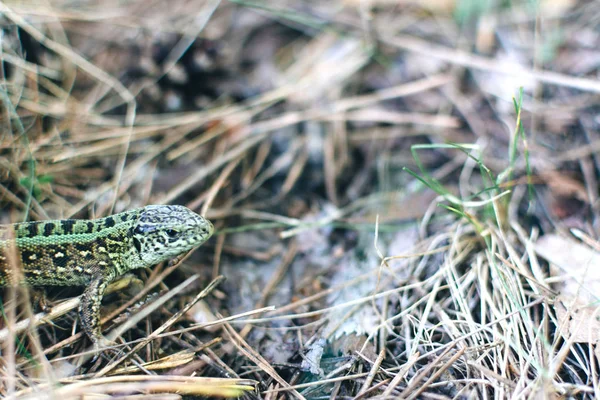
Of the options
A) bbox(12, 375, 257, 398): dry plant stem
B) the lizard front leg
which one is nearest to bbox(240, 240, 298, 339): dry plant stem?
bbox(12, 375, 257, 398): dry plant stem

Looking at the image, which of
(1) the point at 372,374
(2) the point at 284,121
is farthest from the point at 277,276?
(2) the point at 284,121

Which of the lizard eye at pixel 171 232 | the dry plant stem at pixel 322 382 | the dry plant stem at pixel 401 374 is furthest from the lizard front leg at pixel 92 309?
the dry plant stem at pixel 401 374

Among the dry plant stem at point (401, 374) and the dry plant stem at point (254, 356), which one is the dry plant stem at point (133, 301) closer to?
the dry plant stem at point (254, 356)

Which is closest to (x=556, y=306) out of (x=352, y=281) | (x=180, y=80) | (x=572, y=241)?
(x=572, y=241)

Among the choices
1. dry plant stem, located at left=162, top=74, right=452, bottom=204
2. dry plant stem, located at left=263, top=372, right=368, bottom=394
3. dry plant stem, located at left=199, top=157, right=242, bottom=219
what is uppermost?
dry plant stem, located at left=162, top=74, right=452, bottom=204

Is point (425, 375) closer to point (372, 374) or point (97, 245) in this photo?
point (372, 374)

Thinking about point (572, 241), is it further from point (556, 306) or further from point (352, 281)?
point (352, 281)

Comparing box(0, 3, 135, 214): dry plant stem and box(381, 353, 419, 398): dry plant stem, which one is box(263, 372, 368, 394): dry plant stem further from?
box(0, 3, 135, 214): dry plant stem
